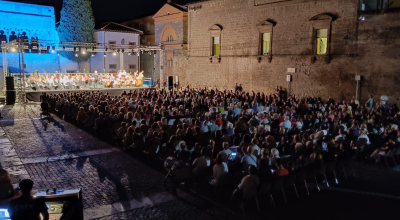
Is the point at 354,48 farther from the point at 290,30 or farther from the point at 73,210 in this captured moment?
the point at 73,210

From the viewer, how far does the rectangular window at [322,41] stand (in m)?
21.1

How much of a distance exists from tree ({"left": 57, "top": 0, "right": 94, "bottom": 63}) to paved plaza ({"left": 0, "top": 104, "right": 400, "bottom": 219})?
29.2m

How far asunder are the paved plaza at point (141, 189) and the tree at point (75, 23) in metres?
29.2

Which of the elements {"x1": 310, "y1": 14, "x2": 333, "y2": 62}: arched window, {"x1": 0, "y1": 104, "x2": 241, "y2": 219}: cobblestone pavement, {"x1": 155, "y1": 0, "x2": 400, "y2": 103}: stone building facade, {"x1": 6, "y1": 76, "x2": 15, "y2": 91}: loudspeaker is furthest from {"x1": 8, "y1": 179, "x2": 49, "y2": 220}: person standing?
{"x1": 6, "y1": 76, "x2": 15, "y2": 91}: loudspeaker

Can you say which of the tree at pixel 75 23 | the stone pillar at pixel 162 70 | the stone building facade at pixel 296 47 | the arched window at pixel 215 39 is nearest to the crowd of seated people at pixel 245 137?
the stone building facade at pixel 296 47

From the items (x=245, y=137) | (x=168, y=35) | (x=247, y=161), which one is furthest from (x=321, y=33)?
(x=168, y=35)

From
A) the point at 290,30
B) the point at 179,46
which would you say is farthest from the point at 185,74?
the point at 290,30

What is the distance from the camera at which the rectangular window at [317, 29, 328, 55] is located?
21094mm

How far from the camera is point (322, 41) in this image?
2134cm

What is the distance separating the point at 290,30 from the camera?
22750 millimetres

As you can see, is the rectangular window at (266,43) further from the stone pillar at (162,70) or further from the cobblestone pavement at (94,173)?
the cobblestone pavement at (94,173)

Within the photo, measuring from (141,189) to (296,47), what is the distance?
17.0m

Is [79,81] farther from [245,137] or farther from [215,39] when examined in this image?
[245,137]

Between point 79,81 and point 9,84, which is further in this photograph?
point 79,81
